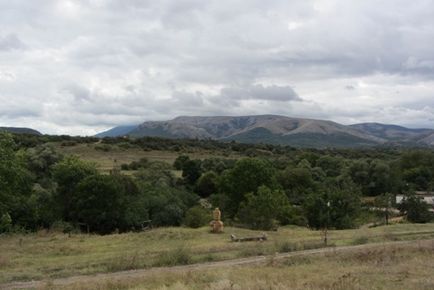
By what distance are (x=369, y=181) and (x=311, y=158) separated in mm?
17410

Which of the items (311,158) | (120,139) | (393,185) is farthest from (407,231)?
(120,139)

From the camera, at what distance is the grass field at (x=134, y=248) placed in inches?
869

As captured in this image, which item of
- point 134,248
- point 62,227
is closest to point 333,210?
point 62,227

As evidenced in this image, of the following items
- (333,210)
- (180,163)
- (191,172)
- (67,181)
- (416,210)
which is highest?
(180,163)

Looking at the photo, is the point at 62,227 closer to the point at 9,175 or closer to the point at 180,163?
the point at 9,175

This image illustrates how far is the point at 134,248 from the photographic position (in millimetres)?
29156

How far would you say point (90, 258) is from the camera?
2533 centimetres

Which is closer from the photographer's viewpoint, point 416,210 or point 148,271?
point 148,271

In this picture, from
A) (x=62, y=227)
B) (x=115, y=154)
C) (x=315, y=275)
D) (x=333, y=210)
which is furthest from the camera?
(x=115, y=154)

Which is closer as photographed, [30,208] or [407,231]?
[407,231]

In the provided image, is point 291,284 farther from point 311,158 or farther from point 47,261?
point 311,158

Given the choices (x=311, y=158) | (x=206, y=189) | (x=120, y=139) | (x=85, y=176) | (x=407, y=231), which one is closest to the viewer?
(x=407, y=231)

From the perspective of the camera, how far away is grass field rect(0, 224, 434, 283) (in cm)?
2206

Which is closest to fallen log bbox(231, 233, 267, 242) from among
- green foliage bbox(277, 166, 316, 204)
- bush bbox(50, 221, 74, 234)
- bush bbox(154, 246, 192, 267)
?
bush bbox(154, 246, 192, 267)
